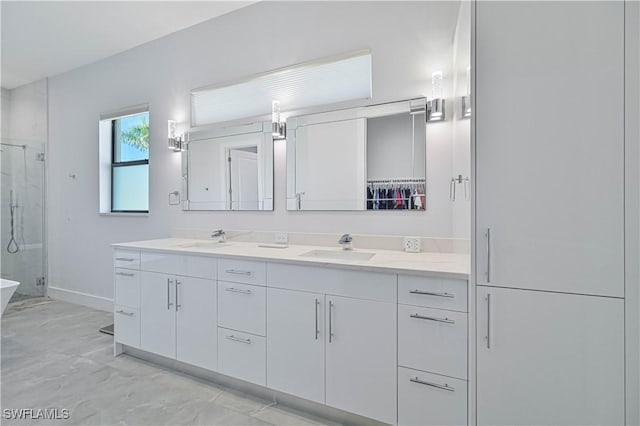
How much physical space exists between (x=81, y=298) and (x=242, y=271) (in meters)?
3.23

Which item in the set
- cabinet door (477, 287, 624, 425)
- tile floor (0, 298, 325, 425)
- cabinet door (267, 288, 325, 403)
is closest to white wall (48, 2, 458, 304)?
cabinet door (267, 288, 325, 403)

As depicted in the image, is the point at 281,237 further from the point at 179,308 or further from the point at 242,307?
the point at 179,308

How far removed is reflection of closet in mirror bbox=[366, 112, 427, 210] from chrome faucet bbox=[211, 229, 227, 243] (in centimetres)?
133

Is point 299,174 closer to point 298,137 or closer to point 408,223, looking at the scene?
point 298,137

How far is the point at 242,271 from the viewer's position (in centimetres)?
210

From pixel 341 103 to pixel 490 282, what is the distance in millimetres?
1686

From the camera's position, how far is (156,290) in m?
2.47

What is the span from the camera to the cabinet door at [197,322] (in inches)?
→ 87.2

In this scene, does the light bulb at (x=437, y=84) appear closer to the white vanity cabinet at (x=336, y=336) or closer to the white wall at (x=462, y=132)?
the white wall at (x=462, y=132)

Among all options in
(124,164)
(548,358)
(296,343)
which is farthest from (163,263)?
(548,358)

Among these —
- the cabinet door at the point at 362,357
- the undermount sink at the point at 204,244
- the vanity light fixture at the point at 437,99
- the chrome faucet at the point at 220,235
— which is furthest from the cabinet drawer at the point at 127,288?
the vanity light fixture at the point at 437,99

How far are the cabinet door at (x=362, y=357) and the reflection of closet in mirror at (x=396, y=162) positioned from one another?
34.5 inches

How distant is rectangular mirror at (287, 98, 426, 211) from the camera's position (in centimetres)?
228

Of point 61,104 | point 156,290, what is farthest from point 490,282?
point 61,104
